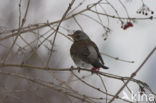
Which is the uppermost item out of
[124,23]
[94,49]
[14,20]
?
[14,20]

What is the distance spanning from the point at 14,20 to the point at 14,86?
1137mm

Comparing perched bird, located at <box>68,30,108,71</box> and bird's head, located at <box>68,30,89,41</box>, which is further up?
bird's head, located at <box>68,30,89,41</box>

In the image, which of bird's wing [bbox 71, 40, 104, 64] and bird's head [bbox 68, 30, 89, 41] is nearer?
bird's wing [bbox 71, 40, 104, 64]

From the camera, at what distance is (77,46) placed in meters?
3.14

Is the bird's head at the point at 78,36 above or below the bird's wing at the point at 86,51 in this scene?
above

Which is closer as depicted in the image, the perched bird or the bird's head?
the perched bird

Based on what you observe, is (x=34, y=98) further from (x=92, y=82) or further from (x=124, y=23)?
(x=124, y=23)

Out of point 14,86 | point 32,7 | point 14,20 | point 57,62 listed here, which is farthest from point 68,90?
point 32,7

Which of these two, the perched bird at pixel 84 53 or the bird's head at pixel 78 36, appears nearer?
the perched bird at pixel 84 53

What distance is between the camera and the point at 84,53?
301 centimetres

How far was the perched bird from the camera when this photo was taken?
2.91 metres

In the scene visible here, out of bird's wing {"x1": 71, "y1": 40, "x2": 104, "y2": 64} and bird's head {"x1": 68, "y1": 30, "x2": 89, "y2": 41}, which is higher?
bird's head {"x1": 68, "y1": 30, "x2": 89, "y2": 41}

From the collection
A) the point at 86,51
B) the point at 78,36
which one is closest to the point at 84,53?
the point at 86,51

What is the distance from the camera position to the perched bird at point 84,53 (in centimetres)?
291
